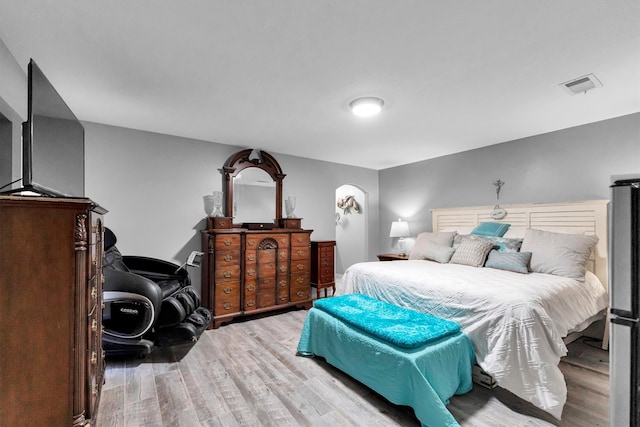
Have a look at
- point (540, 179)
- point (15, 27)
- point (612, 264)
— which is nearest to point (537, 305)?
point (612, 264)

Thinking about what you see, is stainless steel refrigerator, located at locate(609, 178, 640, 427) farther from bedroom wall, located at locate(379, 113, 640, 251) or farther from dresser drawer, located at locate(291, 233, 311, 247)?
dresser drawer, located at locate(291, 233, 311, 247)

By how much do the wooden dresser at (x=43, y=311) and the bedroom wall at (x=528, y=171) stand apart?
3354mm

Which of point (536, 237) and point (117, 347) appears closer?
point (117, 347)

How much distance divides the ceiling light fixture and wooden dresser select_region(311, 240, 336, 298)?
7.61 feet

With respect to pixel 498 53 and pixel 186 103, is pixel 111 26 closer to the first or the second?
pixel 186 103

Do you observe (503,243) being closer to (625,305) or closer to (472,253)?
(472,253)

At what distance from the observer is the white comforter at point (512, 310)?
1816 millimetres

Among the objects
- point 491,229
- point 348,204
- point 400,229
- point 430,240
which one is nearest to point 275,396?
point 430,240

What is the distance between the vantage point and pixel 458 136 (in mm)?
3641

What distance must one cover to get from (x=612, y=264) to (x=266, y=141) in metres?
3.52

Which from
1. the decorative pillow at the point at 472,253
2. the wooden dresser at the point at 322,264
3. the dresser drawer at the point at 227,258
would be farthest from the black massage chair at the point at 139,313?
the decorative pillow at the point at 472,253

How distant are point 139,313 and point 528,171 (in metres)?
4.58

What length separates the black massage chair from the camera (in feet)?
7.82

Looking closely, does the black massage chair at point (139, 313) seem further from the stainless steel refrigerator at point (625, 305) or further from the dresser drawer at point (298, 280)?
the stainless steel refrigerator at point (625, 305)
